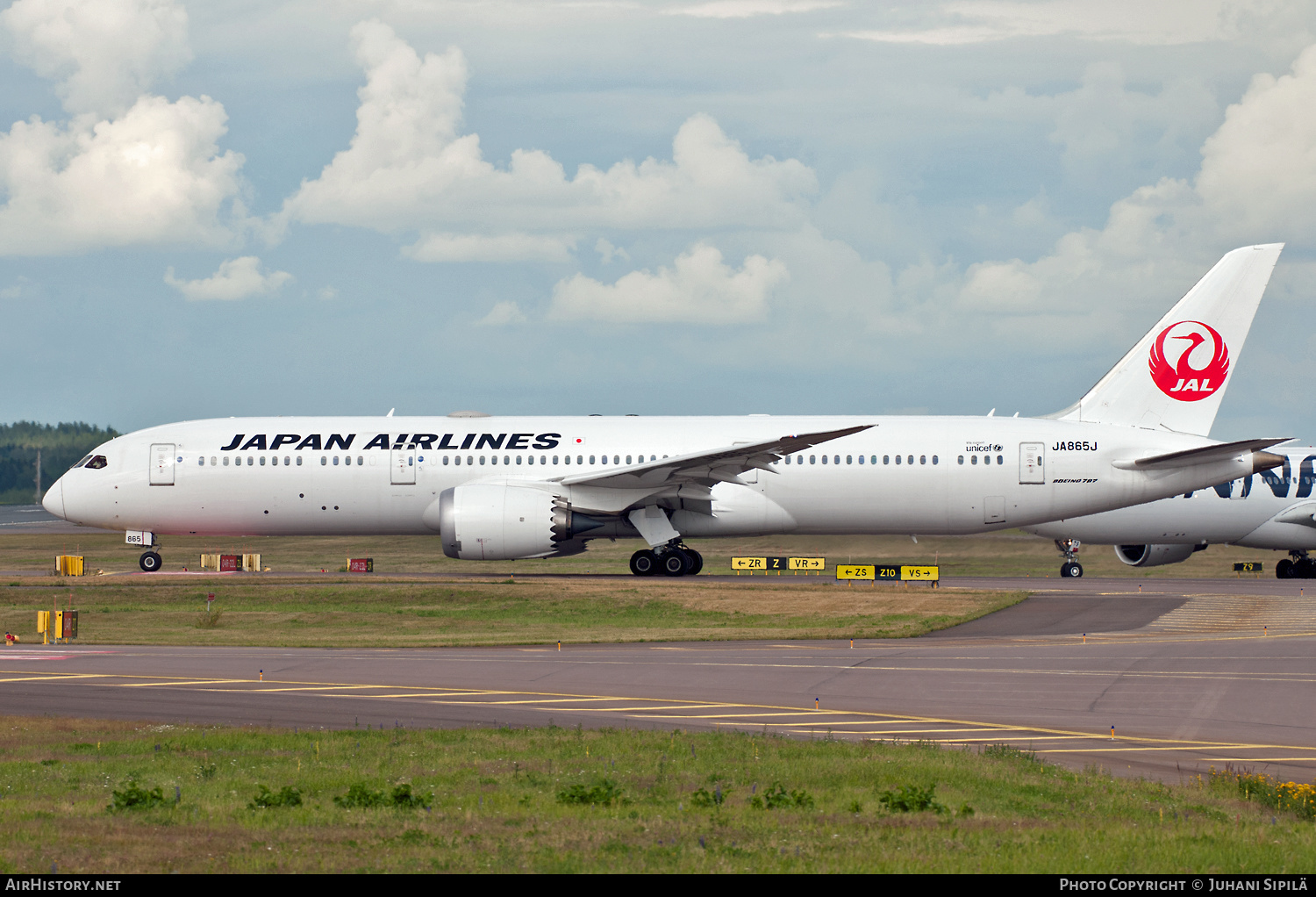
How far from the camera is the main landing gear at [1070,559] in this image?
48000 mm

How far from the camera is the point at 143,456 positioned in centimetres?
4444

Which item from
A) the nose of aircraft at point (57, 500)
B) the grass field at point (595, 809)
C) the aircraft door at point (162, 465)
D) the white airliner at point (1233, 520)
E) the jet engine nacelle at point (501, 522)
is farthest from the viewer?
the white airliner at point (1233, 520)

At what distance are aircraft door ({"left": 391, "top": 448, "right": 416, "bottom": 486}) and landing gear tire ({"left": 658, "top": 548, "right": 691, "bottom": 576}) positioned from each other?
864 cm

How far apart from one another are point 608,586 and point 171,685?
16796mm

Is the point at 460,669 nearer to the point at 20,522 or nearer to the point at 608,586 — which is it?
the point at 608,586

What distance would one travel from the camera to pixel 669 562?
42.9m

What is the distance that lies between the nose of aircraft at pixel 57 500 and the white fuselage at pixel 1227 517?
3465 cm

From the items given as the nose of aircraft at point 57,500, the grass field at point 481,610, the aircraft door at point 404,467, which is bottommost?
the grass field at point 481,610

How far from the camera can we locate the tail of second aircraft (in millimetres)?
45406

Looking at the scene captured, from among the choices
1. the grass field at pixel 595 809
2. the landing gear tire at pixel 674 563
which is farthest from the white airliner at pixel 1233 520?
the grass field at pixel 595 809

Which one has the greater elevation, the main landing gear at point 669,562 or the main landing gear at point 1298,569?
the main landing gear at point 669,562

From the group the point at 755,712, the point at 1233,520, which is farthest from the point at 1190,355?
the point at 755,712

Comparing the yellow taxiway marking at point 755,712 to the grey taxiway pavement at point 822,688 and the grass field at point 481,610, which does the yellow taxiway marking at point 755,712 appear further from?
the grass field at point 481,610

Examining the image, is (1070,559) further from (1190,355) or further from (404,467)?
(404,467)
